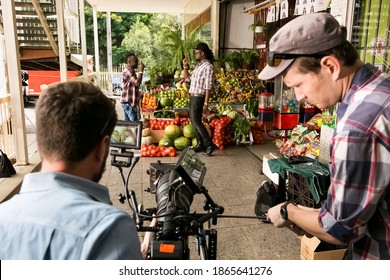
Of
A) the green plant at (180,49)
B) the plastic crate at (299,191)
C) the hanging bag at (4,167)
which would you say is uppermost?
the green plant at (180,49)

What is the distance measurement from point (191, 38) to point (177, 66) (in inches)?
30.7

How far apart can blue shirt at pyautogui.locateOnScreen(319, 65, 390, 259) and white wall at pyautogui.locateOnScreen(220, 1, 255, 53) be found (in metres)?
7.94

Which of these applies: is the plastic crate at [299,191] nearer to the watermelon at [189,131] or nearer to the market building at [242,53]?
the market building at [242,53]

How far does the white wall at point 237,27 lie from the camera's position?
28.1 feet

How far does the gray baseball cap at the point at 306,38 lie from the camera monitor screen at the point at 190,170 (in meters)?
0.50

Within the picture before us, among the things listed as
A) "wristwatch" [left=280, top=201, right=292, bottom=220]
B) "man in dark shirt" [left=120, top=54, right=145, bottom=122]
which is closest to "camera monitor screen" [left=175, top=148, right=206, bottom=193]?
"wristwatch" [left=280, top=201, right=292, bottom=220]

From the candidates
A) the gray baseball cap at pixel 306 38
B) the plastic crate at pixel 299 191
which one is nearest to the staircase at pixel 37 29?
the plastic crate at pixel 299 191

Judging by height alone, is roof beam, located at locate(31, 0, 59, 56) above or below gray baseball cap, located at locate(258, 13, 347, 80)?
above

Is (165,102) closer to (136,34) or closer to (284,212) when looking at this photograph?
(284,212)

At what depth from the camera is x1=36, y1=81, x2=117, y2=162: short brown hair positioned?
0.81 meters

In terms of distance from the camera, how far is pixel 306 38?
1097 millimetres

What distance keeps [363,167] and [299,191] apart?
195cm

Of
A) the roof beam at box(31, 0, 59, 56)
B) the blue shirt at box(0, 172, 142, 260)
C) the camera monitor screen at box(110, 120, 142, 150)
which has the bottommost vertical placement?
the blue shirt at box(0, 172, 142, 260)

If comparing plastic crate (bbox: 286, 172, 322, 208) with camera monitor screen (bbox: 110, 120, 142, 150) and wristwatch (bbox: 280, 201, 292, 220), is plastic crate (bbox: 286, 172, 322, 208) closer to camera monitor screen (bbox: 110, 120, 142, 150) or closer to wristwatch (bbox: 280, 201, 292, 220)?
wristwatch (bbox: 280, 201, 292, 220)
